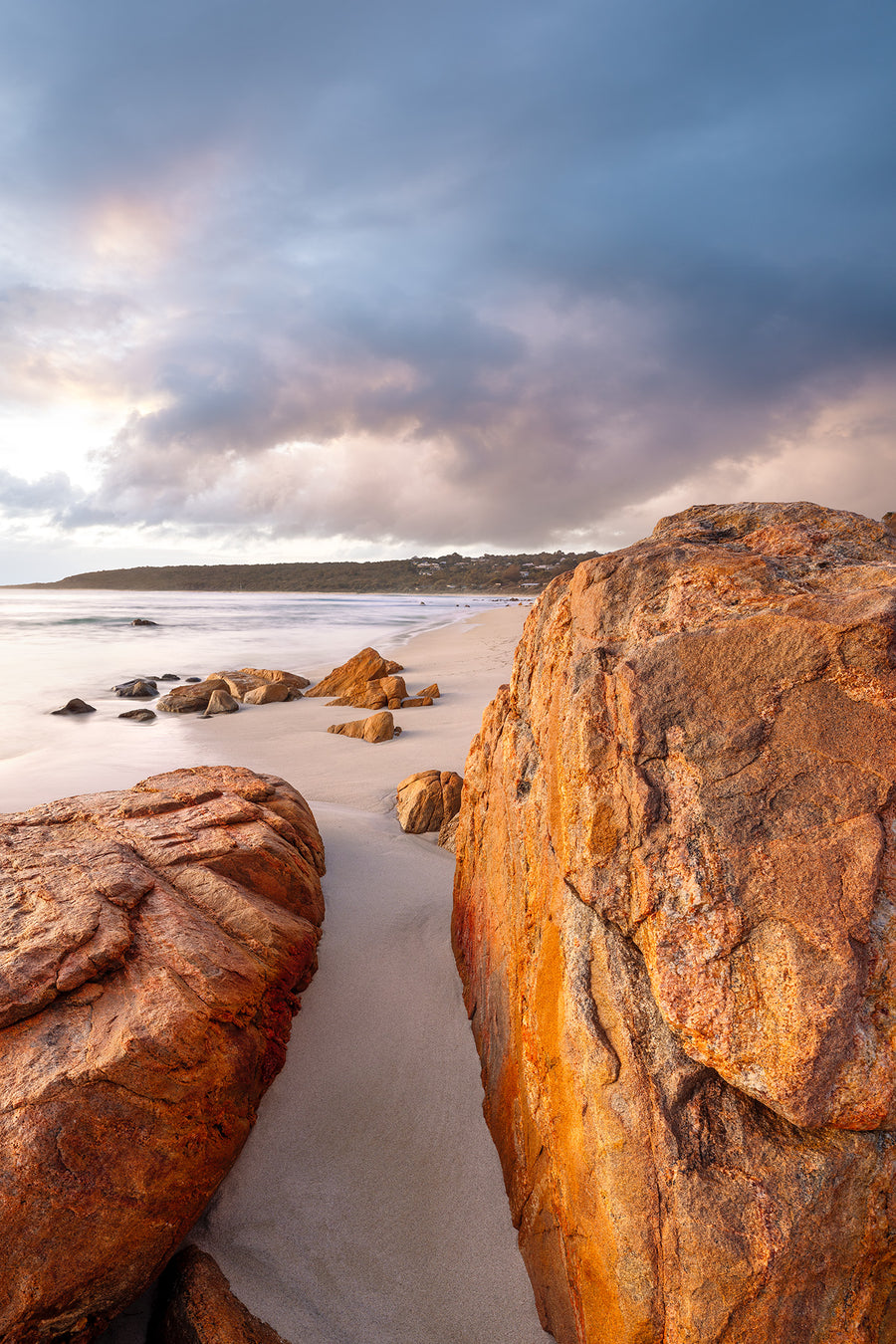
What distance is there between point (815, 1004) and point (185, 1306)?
1723 mm

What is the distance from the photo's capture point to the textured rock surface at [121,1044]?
154 cm

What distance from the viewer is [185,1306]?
1.65 metres

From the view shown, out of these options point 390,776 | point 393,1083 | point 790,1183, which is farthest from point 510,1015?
point 390,776

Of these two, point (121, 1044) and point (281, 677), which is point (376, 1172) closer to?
point (121, 1044)

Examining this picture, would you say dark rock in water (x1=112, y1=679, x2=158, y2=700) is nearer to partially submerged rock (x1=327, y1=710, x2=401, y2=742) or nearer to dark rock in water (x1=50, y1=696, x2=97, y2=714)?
dark rock in water (x1=50, y1=696, x2=97, y2=714)

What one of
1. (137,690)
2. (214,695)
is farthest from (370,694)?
(137,690)

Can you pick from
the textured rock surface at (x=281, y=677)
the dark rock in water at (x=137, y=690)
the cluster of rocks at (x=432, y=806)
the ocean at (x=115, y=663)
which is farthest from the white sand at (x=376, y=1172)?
the dark rock in water at (x=137, y=690)

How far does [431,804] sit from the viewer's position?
4.39 meters

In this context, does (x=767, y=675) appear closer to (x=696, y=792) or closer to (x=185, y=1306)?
(x=696, y=792)

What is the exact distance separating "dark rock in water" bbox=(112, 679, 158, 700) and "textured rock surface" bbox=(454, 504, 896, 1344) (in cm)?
1027

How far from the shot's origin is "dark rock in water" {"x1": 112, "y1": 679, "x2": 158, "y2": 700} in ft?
35.8

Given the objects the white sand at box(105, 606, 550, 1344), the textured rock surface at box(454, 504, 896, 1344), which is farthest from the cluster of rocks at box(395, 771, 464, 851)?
the textured rock surface at box(454, 504, 896, 1344)

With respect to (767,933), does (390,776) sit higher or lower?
lower

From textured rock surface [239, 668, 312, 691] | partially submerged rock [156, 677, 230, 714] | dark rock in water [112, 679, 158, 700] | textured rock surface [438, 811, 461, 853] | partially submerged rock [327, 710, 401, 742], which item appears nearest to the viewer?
textured rock surface [438, 811, 461, 853]
